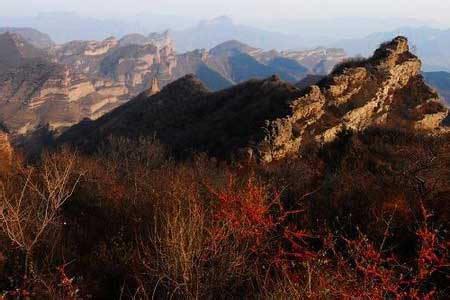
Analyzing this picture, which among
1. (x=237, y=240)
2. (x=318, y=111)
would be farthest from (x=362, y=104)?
(x=237, y=240)

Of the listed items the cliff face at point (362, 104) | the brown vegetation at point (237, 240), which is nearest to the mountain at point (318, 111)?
the cliff face at point (362, 104)

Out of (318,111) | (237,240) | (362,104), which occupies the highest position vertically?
(237,240)

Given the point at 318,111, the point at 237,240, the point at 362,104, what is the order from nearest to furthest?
the point at 237,240 < the point at 318,111 < the point at 362,104

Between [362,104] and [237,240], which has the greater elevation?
[237,240]

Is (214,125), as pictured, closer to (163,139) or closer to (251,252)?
(163,139)

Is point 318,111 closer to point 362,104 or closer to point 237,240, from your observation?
point 362,104

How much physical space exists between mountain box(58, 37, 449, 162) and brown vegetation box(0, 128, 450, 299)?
23855 mm

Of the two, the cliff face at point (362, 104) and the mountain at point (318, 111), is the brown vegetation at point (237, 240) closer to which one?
the mountain at point (318, 111)

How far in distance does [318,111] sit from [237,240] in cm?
3874

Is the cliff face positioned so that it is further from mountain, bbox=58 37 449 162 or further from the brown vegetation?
the brown vegetation

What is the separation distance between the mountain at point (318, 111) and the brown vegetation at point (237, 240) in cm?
2386

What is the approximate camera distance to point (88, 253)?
1223 cm

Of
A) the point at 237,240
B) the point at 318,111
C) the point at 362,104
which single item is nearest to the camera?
the point at 237,240

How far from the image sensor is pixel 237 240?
9.48 m
